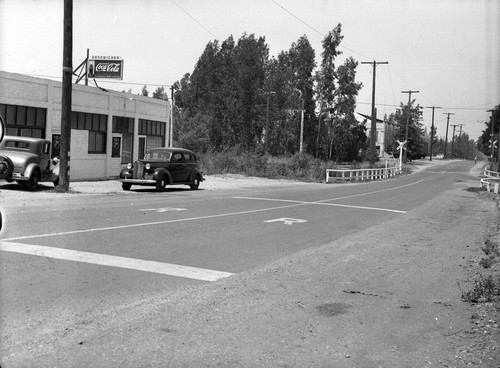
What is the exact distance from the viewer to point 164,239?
10414 mm

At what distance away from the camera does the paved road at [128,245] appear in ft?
20.3

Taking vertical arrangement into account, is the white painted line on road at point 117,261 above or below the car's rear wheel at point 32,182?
below

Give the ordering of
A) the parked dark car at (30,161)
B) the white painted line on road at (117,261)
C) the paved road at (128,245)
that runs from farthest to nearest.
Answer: the parked dark car at (30,161) < the white painted line on road at (117,261) < the paved road at (128,245)

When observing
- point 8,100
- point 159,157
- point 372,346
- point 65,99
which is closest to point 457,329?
point 372,346

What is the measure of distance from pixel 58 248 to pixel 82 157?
19.2 metres

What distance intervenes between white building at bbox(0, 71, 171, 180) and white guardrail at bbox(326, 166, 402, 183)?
16574 mm

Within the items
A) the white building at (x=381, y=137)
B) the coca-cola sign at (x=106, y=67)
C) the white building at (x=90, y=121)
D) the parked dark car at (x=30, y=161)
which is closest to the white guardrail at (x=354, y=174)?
the white building at (x=90, y=121)

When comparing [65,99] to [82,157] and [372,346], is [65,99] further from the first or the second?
[372,346]

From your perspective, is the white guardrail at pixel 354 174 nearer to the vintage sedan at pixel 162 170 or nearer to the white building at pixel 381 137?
the vintage sedan at pixel 162 170

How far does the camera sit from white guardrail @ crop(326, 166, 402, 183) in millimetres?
45875

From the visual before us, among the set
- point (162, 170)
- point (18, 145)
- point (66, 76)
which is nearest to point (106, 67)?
point (162, 170)

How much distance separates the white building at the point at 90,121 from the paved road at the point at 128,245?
7329 mm

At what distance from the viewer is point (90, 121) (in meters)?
27.8

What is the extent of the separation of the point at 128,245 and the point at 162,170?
1387cm
